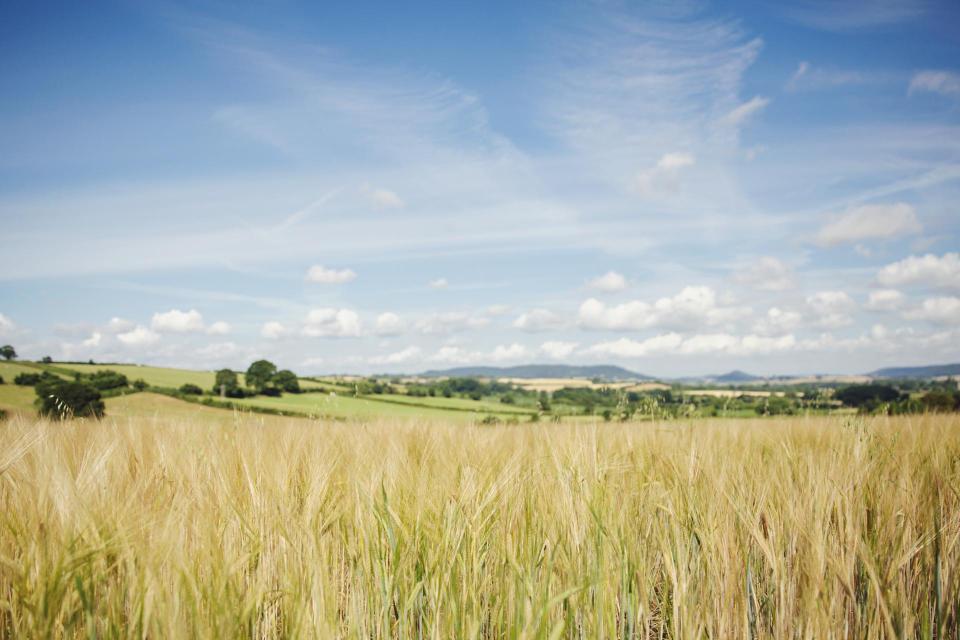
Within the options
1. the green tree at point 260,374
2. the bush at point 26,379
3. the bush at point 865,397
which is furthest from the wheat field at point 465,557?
the bush at point 26,379

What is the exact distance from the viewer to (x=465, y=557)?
1479 mm

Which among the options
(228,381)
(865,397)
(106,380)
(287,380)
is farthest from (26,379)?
(865,397)

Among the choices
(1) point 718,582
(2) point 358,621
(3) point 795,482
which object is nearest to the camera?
(2) point 358,621

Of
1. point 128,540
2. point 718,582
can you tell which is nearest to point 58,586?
point 128,540

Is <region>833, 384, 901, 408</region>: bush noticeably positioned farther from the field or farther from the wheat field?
the field

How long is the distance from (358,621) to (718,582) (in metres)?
0.98

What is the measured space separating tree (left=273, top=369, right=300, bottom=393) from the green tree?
17 centimetres

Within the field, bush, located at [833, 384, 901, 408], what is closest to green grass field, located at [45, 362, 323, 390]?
the field

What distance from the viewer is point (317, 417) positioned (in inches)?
159

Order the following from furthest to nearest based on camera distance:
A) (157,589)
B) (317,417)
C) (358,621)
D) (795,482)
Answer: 1. (317,417)
2. (795,482)
3. (358,621)
4. (157,589)

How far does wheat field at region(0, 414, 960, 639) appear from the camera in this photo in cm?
121

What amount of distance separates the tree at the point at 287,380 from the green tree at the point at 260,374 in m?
0.17

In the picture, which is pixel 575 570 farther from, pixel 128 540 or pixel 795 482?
pixel 795 482

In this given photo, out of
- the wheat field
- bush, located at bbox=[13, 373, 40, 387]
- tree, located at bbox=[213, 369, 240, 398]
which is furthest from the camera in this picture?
tree, located at bbox=[213, 369, 240, 398]
